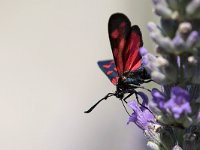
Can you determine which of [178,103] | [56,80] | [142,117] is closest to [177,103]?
[178,103]

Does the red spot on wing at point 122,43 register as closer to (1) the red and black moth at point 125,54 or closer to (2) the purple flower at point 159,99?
(1) the red and black moth at point 125,54

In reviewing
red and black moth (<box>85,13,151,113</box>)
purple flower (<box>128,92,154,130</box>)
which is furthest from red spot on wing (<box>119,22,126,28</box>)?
purple flower (<box>128,92,154,130</box>)

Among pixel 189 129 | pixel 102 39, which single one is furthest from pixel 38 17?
pixel 189 129

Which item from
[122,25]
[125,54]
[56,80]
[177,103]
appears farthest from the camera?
[56,80]

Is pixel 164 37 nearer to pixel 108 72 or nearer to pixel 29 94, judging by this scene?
pixel 108 72

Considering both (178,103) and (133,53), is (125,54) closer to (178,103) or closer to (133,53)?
(133,53)

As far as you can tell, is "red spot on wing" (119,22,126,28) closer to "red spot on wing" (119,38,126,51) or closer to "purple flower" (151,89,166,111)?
"red spot on wing" (119,38,126,51)
